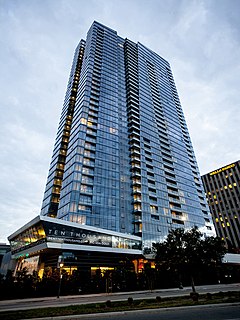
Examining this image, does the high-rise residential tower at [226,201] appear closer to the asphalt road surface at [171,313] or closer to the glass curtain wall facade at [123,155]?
the glass curtain wall facade at [123,155]

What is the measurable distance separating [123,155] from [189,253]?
2429 inches

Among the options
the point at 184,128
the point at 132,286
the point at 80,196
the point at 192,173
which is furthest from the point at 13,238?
the point at 184,128

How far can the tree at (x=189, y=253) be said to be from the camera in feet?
101

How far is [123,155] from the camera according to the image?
9000 cm

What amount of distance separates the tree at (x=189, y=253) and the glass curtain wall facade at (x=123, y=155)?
37.0m

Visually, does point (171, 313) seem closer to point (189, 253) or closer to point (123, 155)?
point (189, 253)

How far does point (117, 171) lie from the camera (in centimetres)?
8244

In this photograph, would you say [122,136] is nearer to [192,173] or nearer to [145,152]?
[145,152]

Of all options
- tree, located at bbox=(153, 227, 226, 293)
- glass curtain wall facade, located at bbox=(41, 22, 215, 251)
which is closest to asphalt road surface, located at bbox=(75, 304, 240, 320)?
tree, located at bbox=(153, 227, 226, 293)

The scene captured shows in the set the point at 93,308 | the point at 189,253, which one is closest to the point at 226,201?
the point at 189,253

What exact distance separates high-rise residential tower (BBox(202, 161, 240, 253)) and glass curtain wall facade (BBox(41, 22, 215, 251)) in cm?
2457

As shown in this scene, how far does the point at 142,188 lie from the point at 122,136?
25559 millimetres

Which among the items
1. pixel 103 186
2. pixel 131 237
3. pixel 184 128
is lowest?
pixel 131 237

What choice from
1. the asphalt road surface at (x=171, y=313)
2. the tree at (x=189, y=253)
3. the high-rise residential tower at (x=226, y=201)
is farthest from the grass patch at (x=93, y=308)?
the high-rise residential tower at (x=226, y=201)
